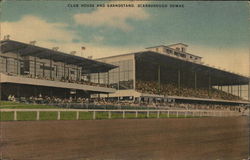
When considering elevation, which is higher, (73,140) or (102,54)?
(102,54)

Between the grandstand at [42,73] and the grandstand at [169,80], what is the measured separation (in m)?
1.01

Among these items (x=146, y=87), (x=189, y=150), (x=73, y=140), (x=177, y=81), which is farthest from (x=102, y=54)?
(x=177, y=81)

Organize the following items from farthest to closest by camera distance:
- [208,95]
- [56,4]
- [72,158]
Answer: [208,95] < [56,4] < [72,158]

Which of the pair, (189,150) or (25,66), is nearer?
(189,150)

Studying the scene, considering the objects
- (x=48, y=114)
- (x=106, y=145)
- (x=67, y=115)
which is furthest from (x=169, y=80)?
(x=106, y=145)

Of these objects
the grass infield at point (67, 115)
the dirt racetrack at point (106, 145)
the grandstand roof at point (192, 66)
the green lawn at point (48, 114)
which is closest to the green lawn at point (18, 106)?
the green lawn at point (48, 114)

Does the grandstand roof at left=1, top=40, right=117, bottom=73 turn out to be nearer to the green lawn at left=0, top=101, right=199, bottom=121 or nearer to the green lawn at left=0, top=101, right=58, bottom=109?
the green lawn at left=0, top=101, right=58, bottom=109

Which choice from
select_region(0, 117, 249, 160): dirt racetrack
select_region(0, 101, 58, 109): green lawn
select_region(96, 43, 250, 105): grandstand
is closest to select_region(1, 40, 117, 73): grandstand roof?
select_region(96, 43, 250, 105): grandstand

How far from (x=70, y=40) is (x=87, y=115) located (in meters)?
5.22

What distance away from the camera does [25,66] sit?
12.8 metres

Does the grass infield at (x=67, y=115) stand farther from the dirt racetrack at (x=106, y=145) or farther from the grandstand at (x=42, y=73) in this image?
the dirt racetrack at (x=106, y=145)

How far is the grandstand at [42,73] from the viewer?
417 inches

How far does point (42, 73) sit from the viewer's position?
45.8ft

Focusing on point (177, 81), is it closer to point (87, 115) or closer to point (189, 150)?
point (87, 115)
